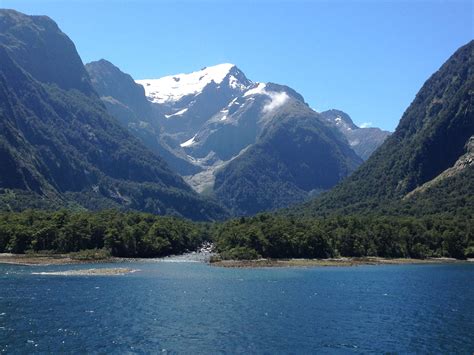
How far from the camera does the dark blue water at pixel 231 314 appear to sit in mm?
66188

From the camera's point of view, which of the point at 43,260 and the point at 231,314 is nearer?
the point at 231,314

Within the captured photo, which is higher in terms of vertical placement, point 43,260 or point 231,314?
point 43,260

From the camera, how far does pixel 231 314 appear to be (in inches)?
3408

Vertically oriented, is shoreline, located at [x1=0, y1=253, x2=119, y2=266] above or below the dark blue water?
above

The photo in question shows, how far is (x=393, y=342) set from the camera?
69625 millimetres

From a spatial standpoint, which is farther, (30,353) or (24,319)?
(24,319)

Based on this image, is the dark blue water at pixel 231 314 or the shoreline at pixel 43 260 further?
the shoreline at pixel 43 260

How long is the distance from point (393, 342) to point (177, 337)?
89.5 ft

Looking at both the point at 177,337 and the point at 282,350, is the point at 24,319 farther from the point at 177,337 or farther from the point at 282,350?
the point at 282,350

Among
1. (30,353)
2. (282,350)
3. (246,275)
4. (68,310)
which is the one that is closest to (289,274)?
(246,275)

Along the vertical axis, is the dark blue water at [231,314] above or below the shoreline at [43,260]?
below

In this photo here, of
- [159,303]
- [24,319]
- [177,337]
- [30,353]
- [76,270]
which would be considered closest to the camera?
[30,353]

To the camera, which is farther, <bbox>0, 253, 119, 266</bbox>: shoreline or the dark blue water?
<bbox>0, 253, 119, 266</bbox>: shoreline

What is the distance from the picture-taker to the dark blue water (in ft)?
217
